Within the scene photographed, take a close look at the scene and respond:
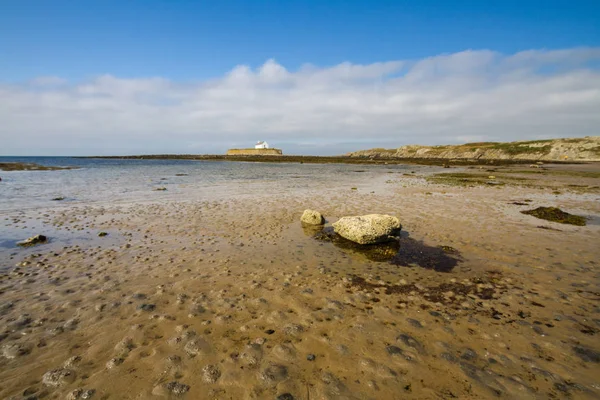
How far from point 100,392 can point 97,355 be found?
37.2 inches

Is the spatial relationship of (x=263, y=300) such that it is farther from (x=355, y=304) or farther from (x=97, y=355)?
(x=97, y=355)

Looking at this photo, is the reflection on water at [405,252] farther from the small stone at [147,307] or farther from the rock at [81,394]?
the rock at [81,394]

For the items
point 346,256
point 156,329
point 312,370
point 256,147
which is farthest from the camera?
point 256,147

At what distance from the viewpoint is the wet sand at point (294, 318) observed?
13.7 ft

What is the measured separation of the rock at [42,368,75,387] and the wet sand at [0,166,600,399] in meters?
0.02

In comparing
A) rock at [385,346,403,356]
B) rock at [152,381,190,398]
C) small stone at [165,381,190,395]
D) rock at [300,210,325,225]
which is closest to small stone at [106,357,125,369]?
rock at [152,381,190,398]

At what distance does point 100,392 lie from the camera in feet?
13.1

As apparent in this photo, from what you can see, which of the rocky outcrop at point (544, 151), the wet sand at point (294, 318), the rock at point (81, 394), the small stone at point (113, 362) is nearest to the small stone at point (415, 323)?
the wet sand at point (294, 318)

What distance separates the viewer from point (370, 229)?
10461 millimetres

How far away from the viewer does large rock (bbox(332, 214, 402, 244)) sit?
1041 cm

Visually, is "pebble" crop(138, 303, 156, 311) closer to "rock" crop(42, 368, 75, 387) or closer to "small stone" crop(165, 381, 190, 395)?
"rock" crop(42, 368, 75, 387)

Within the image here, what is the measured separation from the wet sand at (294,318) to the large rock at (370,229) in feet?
3.31

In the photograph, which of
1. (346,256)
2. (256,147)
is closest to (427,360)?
(346,256)

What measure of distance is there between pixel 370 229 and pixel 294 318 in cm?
558
